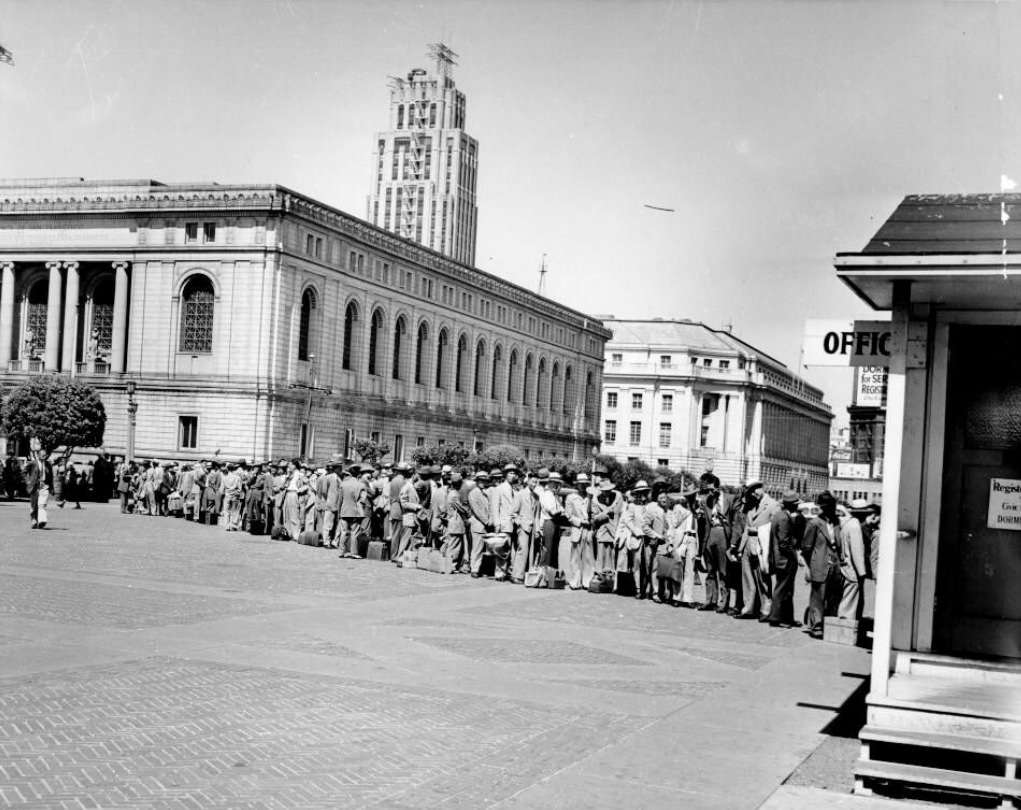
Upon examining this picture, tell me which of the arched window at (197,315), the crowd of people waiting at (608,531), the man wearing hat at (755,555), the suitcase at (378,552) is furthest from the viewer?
the arched window at (197,315)

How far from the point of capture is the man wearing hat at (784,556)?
16438 millimetres

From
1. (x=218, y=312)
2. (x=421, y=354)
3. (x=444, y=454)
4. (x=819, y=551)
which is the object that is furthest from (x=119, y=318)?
(x=819, y=551)

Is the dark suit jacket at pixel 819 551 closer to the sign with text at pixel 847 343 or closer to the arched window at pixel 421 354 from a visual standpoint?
the sign with text at pixel 847 343

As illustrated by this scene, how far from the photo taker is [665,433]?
14262cm

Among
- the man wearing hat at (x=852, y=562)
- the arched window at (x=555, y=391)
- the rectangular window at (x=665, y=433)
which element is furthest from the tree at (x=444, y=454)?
the rectangular window at (x=665, y=433)

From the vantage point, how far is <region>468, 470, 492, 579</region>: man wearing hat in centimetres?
2147

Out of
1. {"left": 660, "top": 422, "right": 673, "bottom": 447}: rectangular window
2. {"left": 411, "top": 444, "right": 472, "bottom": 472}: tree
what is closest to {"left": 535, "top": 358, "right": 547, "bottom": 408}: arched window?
{"left": 411, "top": 444, "right": 472, "bottom": 472}: tree

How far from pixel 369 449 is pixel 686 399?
2924 inches

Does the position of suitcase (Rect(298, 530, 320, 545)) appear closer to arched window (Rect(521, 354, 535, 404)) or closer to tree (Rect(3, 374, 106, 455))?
tree (Rect(3, 374, 106, 455))

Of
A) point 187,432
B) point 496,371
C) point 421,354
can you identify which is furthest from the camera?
point 496,371

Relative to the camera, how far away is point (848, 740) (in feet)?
29.2

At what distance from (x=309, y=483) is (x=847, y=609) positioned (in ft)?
56.0

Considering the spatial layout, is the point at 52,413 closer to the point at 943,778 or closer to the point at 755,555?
the point at 755,555

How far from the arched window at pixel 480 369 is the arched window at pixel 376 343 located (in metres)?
17.2
